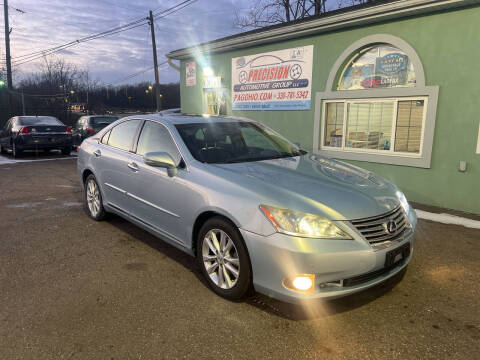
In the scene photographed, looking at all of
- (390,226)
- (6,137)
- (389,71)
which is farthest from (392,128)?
(6,137)

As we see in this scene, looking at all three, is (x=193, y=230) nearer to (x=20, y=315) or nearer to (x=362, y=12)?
(x=20, y=315)

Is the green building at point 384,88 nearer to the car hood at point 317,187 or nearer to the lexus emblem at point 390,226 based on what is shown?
the car hood at point 317,187

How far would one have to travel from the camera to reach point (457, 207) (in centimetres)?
629

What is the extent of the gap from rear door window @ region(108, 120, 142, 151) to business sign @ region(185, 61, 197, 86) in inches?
270

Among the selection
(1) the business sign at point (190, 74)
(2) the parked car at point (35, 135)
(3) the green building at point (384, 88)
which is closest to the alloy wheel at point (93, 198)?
(3) the green building at point (384, 88)

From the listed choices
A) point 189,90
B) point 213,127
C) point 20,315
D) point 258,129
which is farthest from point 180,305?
point 189,90

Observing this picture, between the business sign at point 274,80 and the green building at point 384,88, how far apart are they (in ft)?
0.08

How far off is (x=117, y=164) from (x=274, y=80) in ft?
18.5

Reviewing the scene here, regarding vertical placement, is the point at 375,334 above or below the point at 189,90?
below

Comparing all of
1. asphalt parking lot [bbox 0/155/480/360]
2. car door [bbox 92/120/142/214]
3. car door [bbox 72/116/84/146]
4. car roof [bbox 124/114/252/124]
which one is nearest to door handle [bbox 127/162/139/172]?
car door [bbox 92/120/142/214]

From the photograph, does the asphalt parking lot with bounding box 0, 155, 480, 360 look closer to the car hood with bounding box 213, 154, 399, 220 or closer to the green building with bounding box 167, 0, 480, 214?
the car hood with bounding box 213, 154, 399, 220

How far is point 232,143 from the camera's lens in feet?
13.4

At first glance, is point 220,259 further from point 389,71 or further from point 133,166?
point 389,71

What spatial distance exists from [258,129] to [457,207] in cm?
414
